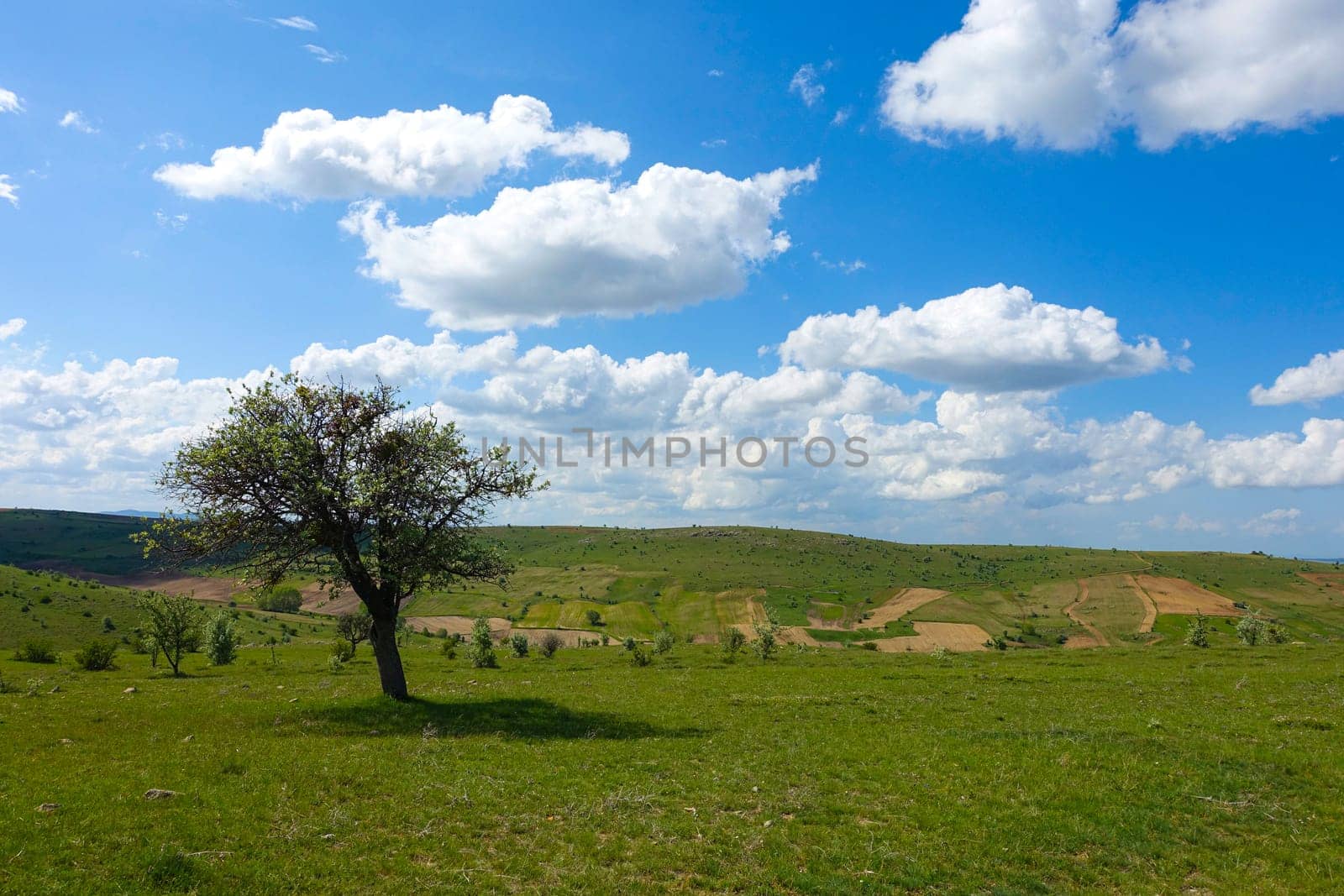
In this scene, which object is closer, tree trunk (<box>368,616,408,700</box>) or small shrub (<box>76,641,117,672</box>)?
tree trunk (<box>368,616,408,700</box>)

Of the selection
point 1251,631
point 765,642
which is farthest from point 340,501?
point 1251,631

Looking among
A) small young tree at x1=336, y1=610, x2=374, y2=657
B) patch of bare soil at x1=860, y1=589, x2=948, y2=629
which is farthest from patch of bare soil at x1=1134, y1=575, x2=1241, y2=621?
small young tree at x1=336, y1=610, x2=374, y2=657

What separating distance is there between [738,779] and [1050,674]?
31.9 meters

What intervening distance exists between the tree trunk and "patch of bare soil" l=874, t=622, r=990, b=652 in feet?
379

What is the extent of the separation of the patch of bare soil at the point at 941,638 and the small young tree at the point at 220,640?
362 feet

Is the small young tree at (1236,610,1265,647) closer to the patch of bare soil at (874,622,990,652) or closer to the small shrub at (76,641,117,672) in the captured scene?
the patch of bare soil at (874,622,990,652)

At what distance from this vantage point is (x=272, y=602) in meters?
183

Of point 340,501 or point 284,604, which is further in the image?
point 284,604

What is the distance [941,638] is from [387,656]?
449 feet

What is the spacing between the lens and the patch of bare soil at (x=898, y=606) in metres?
167

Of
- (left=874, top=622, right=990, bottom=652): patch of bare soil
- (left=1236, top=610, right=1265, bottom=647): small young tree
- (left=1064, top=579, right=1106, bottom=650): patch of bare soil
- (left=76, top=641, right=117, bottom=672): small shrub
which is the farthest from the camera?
(left=1064, top=579, right=1106, bottom=650): patch of bare soil

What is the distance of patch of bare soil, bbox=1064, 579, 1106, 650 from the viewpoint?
447ft

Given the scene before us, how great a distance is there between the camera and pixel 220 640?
210 feet

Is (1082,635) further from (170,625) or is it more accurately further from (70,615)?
(70,615)
